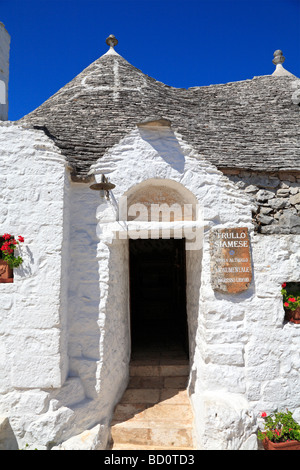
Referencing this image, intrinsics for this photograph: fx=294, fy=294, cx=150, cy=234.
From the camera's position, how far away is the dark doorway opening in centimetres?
755

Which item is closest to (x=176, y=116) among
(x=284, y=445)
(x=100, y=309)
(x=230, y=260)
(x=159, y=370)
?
(x=230, y=260)

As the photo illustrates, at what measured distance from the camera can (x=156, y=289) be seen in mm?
9328

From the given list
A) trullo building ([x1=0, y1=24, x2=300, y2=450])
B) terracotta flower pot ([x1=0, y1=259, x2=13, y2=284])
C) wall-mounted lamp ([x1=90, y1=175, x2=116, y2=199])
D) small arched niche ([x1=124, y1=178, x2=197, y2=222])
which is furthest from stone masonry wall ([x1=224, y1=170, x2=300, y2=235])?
terracotta flower pot ([x1=0, y1=259, x2=13, y2=284])

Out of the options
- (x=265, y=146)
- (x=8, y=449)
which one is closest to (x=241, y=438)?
(x=8, y=449)

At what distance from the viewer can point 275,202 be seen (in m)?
4.61

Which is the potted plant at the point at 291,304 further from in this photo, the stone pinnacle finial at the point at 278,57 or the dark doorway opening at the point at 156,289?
the stone pinnacle finial at the point at 278,57

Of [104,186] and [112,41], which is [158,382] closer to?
[104,186]

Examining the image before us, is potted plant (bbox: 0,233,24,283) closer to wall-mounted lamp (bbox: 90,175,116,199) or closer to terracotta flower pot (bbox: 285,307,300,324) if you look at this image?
wall-mounted lamp (bbox: 90,175,116,199)

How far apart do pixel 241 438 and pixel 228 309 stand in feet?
5.13

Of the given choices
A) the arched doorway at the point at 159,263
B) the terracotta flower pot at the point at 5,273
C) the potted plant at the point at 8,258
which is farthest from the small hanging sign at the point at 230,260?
the terracotta flower pot at the point at 5,273

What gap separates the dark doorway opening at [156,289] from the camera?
7547 millimetres

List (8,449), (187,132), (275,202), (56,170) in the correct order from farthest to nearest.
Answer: (187,132) → (275,202) → (56,170) → (8,449)

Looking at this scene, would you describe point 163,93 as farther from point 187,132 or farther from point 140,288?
point 140,288

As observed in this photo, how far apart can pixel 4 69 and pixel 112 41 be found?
9.41 feet
